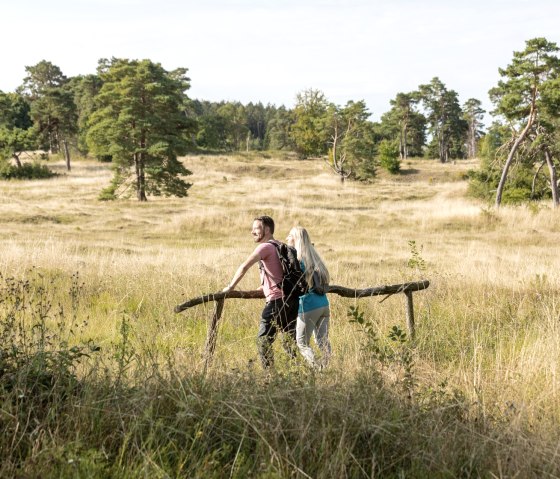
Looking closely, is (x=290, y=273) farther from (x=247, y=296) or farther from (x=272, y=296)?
(x=247, y=296)

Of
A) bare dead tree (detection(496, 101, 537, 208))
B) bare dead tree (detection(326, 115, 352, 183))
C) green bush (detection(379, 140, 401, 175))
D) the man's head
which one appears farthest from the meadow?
green bush (detection(379, 140, 401, 175))

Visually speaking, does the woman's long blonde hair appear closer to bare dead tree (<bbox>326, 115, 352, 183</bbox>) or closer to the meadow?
the meadow

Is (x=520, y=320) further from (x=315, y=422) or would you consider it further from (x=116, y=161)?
(x=116, y=161)

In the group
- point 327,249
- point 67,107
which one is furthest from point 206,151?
point 327,249

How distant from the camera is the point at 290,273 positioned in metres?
6.10

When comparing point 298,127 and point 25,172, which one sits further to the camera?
point 298,127

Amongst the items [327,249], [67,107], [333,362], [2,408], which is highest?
[67,107]

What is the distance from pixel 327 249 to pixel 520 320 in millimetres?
11604

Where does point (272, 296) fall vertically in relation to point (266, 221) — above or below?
below

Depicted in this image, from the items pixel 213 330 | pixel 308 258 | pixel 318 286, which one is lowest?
pixel 213 330

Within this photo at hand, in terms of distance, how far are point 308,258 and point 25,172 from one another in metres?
50.8

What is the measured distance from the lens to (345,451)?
3369 mm

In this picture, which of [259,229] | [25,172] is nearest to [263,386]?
[259,229]

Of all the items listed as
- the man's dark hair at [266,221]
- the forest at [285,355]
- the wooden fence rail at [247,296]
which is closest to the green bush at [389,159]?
the forest at [285,355]
